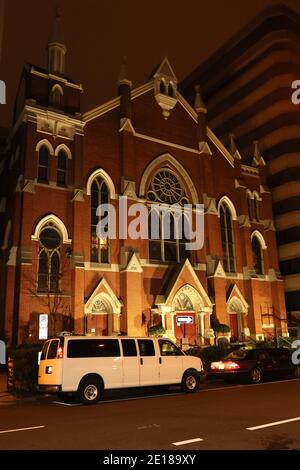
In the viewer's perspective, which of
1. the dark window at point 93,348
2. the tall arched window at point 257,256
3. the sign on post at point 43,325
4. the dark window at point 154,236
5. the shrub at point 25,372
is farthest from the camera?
the tall arched window at point 257,256

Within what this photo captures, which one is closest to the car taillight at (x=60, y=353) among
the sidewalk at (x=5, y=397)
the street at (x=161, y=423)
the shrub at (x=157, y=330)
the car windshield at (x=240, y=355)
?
the street at (x=161, y=423)

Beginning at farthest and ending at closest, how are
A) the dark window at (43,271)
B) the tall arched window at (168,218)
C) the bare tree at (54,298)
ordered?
the tall arched window at (168,218), the dark window at (43,271), the bare tree at (54,298)

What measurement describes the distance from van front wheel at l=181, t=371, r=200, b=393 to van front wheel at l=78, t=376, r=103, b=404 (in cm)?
321

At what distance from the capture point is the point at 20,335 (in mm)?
22688

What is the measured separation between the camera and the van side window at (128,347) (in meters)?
13.9

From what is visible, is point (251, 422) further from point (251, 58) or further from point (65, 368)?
point (251, 58)

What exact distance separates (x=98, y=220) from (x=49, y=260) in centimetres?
426

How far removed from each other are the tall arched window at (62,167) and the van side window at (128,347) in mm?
15238

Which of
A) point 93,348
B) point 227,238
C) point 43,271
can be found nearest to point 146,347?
point 93,348

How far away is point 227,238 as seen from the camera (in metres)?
34.2

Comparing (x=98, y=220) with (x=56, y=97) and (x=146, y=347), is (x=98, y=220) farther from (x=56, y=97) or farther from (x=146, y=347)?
(x=146, y=347)

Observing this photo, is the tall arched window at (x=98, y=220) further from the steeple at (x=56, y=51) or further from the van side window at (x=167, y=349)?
the van side window at (x=167, y=349)

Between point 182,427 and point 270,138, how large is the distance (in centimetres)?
4092
